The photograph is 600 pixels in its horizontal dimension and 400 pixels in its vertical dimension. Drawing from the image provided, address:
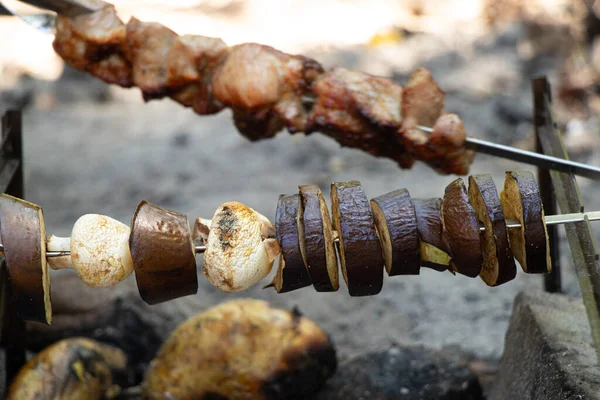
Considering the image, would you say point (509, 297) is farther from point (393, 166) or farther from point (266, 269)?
point (266, 269)

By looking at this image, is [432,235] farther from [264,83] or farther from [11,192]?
[11,192]

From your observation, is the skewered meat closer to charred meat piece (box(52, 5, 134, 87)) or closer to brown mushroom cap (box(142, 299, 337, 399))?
charred meat piece (box(52, 5, 134, 87))

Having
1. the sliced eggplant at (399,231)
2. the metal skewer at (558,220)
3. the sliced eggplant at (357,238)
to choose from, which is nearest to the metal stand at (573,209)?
the metal skewer at (558,220)

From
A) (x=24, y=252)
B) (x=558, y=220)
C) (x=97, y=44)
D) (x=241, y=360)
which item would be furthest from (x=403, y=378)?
(x=97, y=44)

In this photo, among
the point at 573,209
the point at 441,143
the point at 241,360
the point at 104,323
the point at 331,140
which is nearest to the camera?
the point at 573,209

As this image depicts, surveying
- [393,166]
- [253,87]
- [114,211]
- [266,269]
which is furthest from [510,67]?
[266,269]

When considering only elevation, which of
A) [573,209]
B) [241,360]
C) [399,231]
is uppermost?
[399,231]
